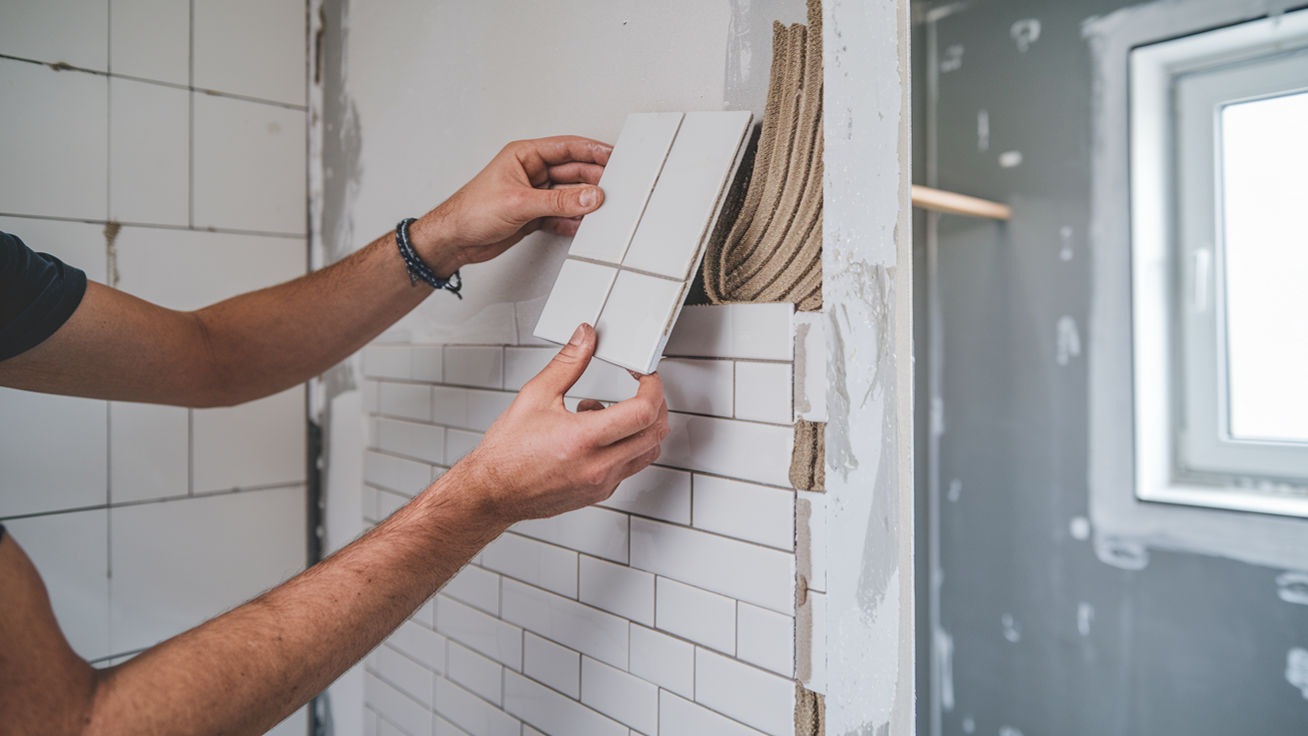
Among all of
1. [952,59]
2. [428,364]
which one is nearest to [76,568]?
[428,364]

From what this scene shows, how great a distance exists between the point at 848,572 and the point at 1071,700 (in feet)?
4.98

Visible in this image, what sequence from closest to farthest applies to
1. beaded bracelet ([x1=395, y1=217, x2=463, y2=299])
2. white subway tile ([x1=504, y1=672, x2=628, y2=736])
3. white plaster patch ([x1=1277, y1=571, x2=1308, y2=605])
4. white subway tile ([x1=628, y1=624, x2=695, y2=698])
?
white subway tile ([x1=628, y1=624, x2=695, y2=698]) < white subway tile ([x1=504, y1=672, x2=628, y2=736]) < beaded bracelet ([x1=395, y1=217, x2=463, y2=299]) < white plaster patch ([x1=1277, y1=571, x2=1308, y2=605])

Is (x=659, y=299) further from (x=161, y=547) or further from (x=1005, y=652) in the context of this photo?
(x=1005, y=652)

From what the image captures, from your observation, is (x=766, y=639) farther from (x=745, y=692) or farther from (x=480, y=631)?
(x=480, y=631)

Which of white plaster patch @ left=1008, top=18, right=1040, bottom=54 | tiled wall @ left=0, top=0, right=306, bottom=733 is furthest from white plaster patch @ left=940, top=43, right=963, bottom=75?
tiled wall @ left=0, top=0, right=306, bottom=733

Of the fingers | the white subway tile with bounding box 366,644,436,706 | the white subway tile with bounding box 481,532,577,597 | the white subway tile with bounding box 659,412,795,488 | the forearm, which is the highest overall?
the fingers

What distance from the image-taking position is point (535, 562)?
0.95 metres

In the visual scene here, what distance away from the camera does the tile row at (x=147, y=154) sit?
3.76 ft

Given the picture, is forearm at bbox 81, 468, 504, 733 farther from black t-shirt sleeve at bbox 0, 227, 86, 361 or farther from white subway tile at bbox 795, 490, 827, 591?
black t-shirt sleeve at bbox 0, 227, 86, 361

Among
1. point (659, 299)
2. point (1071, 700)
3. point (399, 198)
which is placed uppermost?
point (399, 198)

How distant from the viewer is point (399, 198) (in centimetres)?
122

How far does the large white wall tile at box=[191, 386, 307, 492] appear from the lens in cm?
132

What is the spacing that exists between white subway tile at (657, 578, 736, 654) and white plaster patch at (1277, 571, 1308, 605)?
1.47 metres

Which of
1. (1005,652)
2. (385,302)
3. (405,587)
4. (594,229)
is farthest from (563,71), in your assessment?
(1005,652)
